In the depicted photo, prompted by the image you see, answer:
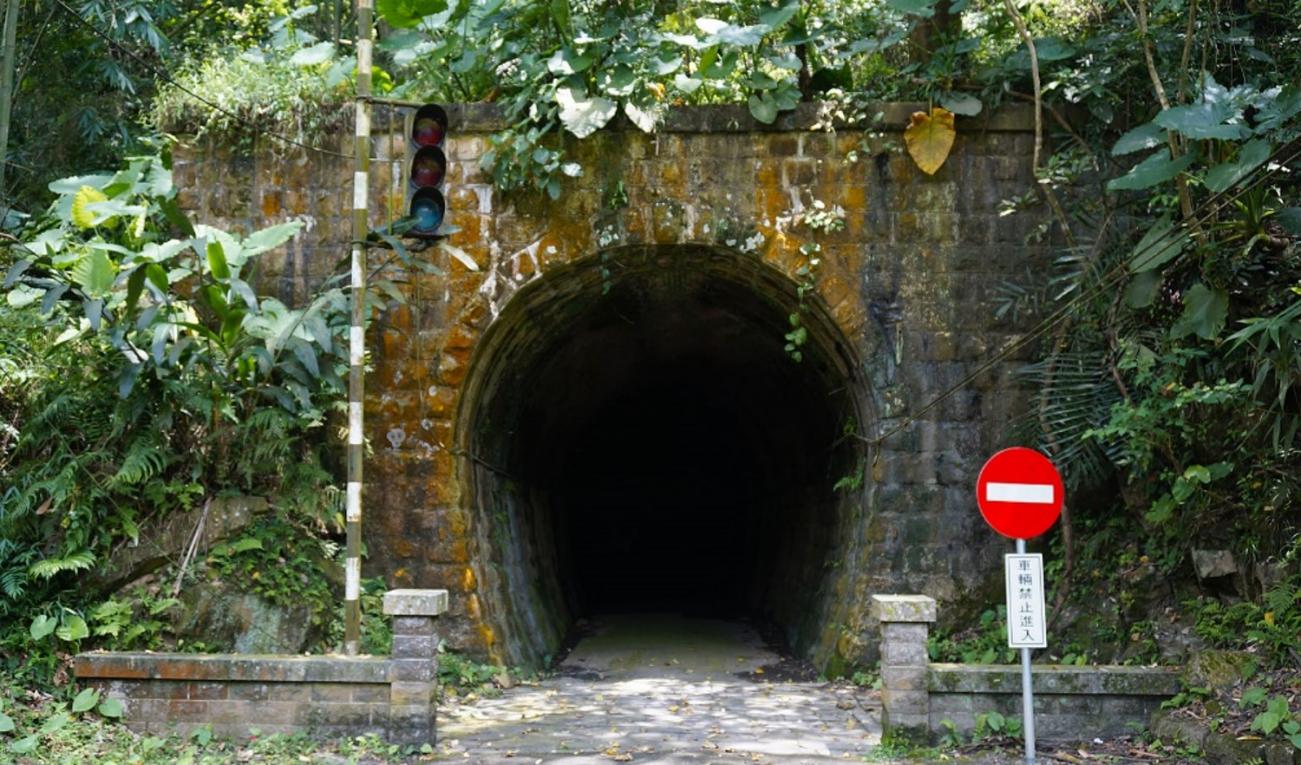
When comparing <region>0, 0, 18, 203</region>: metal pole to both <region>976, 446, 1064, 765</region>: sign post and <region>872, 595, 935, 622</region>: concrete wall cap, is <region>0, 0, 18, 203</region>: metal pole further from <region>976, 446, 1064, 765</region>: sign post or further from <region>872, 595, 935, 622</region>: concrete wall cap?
<region>976, 446, 1064, 765</region>: sign post

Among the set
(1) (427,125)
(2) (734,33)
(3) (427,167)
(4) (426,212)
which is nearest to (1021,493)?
(4) (426,212)

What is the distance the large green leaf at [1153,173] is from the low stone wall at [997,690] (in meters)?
2.98

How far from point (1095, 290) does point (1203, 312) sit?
1.14m

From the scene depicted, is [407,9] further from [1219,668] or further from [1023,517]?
[1219,668]

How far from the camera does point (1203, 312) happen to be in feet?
25.1

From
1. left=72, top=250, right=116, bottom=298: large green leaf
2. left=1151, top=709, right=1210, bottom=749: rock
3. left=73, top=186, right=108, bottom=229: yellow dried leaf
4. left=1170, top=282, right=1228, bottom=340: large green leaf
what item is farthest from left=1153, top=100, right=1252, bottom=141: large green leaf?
left=73, top=186, right=108, bottom=229: yellow dried leaf

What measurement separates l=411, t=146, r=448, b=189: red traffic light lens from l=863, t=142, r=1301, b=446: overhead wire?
4.05 meters

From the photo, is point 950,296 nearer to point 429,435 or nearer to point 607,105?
point 607,105

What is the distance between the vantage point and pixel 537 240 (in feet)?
30.8

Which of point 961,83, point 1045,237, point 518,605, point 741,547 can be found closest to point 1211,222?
point 1045,237

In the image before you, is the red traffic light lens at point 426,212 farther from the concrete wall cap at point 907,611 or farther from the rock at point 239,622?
the concrete wall cap at point 907,611

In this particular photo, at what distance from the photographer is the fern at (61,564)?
7578mm

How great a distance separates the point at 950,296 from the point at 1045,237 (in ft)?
2.79

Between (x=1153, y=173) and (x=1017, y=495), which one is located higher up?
(x=1153, y=173)
